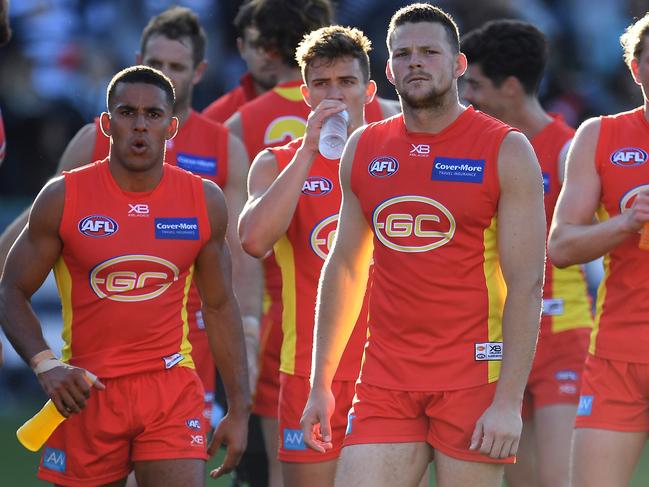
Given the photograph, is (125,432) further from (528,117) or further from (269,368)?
(528,117)

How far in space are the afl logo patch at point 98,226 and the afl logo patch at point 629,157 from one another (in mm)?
2132

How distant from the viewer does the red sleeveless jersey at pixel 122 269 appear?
5980mm

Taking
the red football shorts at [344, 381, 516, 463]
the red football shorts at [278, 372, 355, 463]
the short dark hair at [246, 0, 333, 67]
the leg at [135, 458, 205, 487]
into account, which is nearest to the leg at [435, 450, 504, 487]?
the red football shorts at [344, 381, 516, 463]

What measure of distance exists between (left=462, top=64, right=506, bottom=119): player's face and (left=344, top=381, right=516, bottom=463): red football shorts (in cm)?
293

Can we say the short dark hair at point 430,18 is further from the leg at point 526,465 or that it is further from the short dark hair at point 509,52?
the leg at point 526,465

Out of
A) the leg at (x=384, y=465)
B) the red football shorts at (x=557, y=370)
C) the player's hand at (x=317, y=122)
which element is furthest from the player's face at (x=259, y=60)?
the leg at (x=384, y=465)

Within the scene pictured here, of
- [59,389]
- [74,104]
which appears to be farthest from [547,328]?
[74,104]

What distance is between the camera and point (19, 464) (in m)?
10.4

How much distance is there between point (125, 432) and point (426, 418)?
127 cm

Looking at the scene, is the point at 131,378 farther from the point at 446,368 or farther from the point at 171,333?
the point at 446,368

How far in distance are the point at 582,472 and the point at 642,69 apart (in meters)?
1.73

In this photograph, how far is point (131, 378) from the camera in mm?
6016

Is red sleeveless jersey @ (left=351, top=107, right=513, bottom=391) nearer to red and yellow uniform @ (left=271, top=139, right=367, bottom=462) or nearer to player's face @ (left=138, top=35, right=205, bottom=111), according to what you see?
red and yellow uniform @ (left=271, top=139, right=367, bottom=462)

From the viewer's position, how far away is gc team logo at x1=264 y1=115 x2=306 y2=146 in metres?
8.07
